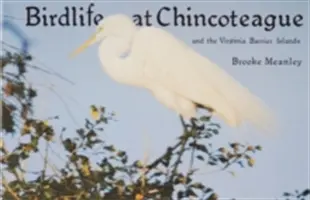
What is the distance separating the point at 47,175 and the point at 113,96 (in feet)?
0.87

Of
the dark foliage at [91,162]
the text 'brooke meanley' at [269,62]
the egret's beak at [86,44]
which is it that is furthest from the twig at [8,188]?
the text 'brooke meanley' at [269,62]

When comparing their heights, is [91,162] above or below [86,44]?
below

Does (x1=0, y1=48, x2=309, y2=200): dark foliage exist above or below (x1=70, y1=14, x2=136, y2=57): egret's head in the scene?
below

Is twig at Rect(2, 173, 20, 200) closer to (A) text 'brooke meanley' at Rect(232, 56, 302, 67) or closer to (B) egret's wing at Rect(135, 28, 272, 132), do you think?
(B) egret's wing at Rect(135, 28, 272, 132)

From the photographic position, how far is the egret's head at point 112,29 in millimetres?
1364

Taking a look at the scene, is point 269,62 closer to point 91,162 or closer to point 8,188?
point 91,162

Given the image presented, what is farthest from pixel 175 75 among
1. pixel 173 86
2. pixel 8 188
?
pixel 8 188

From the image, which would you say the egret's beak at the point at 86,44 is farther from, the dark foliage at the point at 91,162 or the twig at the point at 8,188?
the twig at the point at 8,188

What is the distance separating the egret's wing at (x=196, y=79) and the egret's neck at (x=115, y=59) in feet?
0.15

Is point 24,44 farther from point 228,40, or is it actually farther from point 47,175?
point 228,40

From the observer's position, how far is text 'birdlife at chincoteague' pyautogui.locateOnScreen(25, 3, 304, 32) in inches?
53.9

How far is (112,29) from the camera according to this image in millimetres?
1369

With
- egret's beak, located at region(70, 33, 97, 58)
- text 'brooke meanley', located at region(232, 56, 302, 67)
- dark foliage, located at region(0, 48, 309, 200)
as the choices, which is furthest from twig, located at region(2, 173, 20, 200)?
text 'brooke meanley', located at region(232, 56, 302, 67)

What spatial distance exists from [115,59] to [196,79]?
0.22 m
